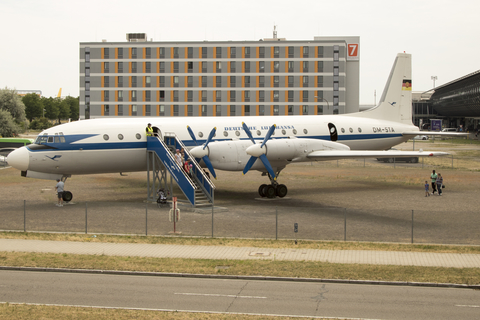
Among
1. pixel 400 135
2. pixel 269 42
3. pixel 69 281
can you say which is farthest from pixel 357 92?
pixel 69 281

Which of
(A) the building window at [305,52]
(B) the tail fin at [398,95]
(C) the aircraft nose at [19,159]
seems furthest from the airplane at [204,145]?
(A) the building window at [305,52]

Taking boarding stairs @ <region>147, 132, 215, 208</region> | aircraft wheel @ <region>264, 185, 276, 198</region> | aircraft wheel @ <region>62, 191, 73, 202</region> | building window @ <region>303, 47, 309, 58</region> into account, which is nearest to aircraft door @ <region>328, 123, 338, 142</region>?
aircraft wheel @ <region>264, 185, 276, 198</region>

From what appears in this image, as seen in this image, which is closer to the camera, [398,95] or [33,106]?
[398,95]

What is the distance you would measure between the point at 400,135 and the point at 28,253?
31608mm

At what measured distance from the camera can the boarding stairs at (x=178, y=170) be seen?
→ 27.4m

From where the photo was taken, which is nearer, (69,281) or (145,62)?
(69,281)

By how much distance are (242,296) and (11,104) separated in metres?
108

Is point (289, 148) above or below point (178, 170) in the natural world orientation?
above

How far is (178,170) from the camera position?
2798 centimetres

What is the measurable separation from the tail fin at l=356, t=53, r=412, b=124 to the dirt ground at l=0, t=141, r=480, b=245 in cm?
555

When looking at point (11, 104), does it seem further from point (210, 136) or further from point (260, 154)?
point (260, 154)

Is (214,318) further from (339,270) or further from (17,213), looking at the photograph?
(17,213)

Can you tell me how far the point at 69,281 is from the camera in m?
15.1

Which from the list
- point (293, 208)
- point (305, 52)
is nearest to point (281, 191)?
point (293, 208)
